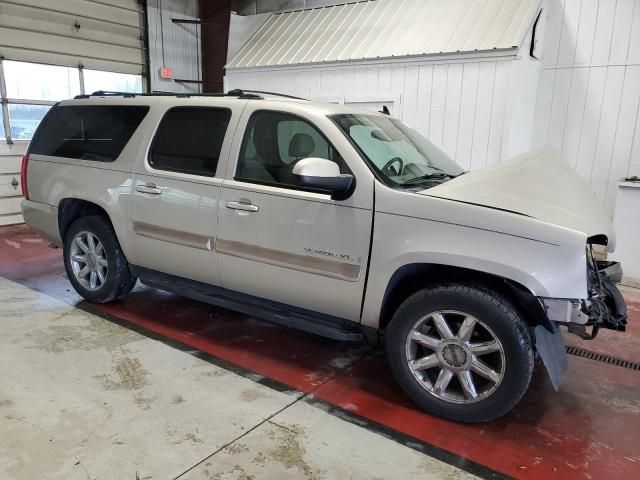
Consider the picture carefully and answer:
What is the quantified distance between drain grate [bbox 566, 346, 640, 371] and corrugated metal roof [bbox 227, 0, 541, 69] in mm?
3769

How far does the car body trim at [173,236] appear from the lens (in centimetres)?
353

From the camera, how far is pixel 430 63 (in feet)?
21.3

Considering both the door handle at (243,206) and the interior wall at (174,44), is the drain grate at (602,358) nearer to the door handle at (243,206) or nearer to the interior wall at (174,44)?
the door handle at (243,206)

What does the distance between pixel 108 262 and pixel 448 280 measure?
9.51ft

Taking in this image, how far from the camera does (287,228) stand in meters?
3.13

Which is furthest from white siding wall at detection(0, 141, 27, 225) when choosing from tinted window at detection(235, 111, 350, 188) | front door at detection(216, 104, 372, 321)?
tinted window at detection(235, 111, 350, 188)

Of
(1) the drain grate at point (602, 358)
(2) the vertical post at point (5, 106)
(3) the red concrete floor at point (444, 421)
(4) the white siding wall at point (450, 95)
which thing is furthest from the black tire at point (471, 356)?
(2) the vertical post at point (5, 106)

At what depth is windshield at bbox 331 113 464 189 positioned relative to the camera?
305cm

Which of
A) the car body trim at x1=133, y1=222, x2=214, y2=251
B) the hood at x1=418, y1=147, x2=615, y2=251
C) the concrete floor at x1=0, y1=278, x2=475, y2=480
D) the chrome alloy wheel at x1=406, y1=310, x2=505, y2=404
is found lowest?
the concrete floor at x1=0, y1=278, x2=475, y2=480

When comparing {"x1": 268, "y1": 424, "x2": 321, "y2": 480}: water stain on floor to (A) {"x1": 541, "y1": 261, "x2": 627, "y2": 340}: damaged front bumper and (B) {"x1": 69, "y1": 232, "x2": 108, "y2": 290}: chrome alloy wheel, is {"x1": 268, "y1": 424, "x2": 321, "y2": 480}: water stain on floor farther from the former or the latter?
(B) {"x1": 69, "y1": 232, "x2": 108, "y2": 290}: chrome alloy wheel

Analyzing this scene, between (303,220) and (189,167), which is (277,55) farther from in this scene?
(303,220)

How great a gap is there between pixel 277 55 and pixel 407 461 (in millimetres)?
7004

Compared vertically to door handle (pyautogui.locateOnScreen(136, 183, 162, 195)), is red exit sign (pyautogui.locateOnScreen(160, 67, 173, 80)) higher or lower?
higher

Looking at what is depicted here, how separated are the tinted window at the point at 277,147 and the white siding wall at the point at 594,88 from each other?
16.3 ft
